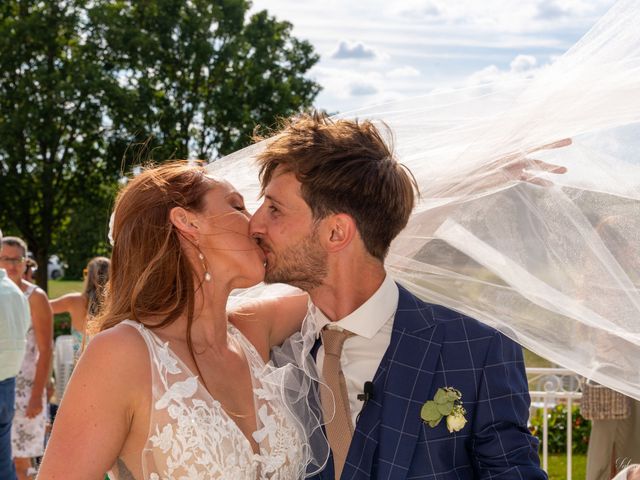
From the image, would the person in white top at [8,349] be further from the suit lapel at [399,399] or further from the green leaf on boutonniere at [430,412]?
the green leaf on boutonniere at [430,412]

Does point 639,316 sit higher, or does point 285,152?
point 285,152

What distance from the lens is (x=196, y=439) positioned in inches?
97.8

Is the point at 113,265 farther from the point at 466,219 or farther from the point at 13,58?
the point at 13,58

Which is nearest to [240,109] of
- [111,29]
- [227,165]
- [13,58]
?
[111,29]

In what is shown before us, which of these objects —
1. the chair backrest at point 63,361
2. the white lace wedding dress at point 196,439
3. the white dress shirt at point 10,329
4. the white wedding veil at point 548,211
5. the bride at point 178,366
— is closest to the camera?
the bride at point 178,366

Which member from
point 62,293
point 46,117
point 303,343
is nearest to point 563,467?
point 303,343

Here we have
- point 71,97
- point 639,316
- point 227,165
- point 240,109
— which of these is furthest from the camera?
point 240,109

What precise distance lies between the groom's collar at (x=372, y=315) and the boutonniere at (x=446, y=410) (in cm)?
33

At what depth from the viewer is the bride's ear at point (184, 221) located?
268 centimetres

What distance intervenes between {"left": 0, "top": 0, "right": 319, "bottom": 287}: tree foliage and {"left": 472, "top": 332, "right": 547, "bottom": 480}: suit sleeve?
17.5 metres

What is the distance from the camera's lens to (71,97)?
64.7 feet

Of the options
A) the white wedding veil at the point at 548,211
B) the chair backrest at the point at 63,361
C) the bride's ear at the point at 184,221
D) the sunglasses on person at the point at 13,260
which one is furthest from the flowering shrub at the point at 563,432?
the bride's ear at the point at 184,221

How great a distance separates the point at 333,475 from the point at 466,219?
0.90 m

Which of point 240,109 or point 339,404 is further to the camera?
point 240,109
